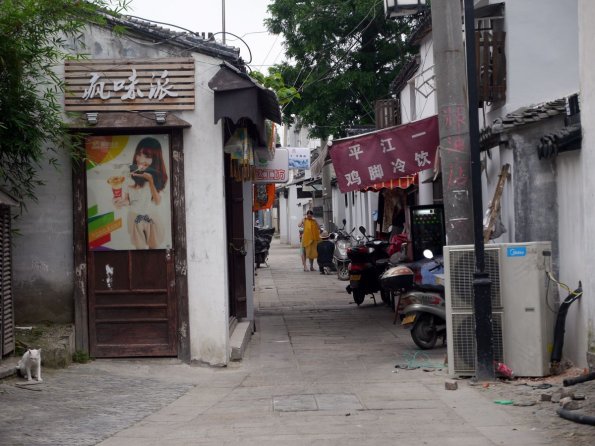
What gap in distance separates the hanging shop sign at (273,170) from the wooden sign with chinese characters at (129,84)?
13.4ft

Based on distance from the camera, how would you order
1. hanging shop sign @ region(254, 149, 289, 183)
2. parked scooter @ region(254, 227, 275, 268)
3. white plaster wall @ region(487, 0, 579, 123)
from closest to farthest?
white plaster wall @ region(487, 0, 579, 123) → hanging shop sign @ region(254, 149, 289, 183) → parked scooter @ region(254, 227, 275, 268)

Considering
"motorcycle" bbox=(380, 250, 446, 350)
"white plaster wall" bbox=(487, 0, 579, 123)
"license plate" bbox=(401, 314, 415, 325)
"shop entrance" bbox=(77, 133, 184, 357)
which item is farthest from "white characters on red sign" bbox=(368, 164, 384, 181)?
"shop entrance" bbox=(77, 133, 184, 357)

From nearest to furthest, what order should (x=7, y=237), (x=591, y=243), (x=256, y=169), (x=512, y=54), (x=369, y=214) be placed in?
1. (x=591, y=243)
2. (x=7, y=237)
3. (x=512, y=54)
4. (x=256, y=169)
5. (x=369, y=214)

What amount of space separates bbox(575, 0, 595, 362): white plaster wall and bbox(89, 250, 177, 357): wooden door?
16.8ft

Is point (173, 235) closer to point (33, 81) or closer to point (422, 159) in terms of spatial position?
point (33, 81)

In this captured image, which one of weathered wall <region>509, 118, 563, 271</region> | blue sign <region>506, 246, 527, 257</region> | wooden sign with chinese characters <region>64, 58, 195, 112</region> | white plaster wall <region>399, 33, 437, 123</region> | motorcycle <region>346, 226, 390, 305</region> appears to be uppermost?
white plaster wall <region>399, 33, 437, 123</region>

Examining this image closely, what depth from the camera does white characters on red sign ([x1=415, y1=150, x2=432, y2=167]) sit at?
42.9 feet

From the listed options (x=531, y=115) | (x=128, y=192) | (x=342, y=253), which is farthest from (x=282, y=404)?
(x=342, y=253)

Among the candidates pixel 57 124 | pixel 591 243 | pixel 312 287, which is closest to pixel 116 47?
pixel 57 124

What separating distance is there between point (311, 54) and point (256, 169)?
55.3 feet

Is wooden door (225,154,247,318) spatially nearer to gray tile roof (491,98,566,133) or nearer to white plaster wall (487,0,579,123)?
white plaster wall (487,0,579,123)

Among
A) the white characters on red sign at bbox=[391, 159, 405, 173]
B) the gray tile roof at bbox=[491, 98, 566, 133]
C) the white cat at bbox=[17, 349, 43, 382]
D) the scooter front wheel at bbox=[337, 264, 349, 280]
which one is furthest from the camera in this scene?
the scooter front wheel at bbox=[337, 264, 349, 280]

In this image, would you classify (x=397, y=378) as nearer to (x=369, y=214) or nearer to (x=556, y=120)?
(x=556, y=120)

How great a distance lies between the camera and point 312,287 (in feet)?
76.3
